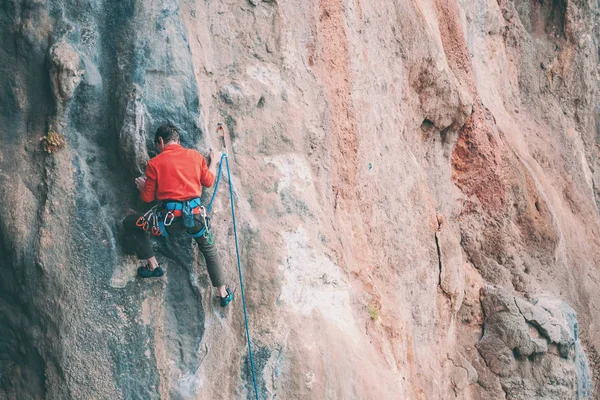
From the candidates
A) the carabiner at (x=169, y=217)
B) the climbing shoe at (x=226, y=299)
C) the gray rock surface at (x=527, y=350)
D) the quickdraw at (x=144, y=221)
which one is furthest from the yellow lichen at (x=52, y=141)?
the gray rock surface at (x=527, y=350)

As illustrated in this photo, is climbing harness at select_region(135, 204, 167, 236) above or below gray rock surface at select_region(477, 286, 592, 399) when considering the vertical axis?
above

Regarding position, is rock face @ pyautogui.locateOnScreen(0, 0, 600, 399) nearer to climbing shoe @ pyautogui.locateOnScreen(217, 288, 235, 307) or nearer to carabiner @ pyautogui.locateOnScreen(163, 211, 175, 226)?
climbing shoe @ pyautogui.locateOnScreen(217, 288, 235, 307)

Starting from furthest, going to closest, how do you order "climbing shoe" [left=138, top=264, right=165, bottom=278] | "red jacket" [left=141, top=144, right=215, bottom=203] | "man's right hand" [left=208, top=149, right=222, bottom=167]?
"man's right hand" [left=208, top=149, right=222, bottom=167], "climbing shoe" [left=138, top=264, right=165, bottom=278], "red jacket" [left=141, top=144, right=215, bottom=203]

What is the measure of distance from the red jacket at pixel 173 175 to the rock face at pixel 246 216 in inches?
13.8

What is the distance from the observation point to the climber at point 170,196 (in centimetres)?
619

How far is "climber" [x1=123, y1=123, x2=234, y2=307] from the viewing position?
6.19 m

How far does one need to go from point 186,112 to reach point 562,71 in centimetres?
1035

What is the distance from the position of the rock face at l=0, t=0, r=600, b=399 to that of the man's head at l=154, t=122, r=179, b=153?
281 millimetres

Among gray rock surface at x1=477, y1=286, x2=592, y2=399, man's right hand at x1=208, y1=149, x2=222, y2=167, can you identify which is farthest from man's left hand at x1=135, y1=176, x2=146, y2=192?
gray rock surface at x1=477, y1=286, x2=592, y2=399

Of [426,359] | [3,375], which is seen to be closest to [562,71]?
[426,359]

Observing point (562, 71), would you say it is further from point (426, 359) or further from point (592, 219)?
point (426, 359)

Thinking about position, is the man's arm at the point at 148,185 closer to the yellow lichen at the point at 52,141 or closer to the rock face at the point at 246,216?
the rock face at the point at 246,216

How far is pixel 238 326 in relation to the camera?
6.87m

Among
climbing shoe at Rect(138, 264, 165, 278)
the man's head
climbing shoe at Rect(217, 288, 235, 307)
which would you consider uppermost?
the man's head
